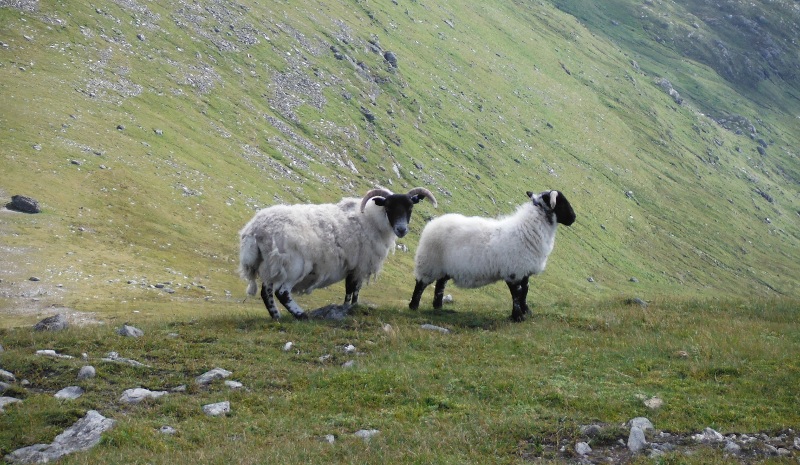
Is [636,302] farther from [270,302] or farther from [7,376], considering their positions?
[7,376]

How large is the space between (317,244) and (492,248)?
5.52 metres

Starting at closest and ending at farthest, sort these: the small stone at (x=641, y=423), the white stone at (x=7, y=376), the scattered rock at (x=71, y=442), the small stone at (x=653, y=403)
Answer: the scattered rock at (x=71, y=442) → the small stone at (x=641, y=423) → the small stone at (x=653, y=403) → the white stone at (x=7, y=376)

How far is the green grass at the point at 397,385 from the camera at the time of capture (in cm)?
1163

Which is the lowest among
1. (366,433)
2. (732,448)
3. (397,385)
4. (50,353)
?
(50,353)

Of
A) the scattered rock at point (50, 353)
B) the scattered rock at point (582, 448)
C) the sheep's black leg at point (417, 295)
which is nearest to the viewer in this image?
the scattered rock at point (582, 448)

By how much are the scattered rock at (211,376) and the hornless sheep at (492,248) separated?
9.27m

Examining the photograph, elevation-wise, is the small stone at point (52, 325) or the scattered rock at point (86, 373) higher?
the scattered rock at point (86, 373)

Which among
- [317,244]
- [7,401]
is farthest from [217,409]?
[317,244]

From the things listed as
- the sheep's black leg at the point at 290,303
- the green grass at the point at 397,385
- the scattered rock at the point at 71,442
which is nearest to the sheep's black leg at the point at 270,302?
the sheep's black leg at the point at 290,303

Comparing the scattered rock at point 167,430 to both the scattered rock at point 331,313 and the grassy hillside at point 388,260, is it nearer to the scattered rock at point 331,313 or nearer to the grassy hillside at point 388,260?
the grassy hillside at point 388,260

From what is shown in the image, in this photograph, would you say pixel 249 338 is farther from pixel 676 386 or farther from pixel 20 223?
pixel 20 223

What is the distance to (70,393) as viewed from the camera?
43.7 feet

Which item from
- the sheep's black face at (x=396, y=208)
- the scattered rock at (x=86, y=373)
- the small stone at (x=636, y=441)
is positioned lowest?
the scattered rock at (x=86, y=373)

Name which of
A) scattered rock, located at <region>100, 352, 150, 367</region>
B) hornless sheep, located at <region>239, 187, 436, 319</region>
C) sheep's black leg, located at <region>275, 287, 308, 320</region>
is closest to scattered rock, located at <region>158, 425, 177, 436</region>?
scattered rock, located at <region>100, 352, 150, 367</region>
